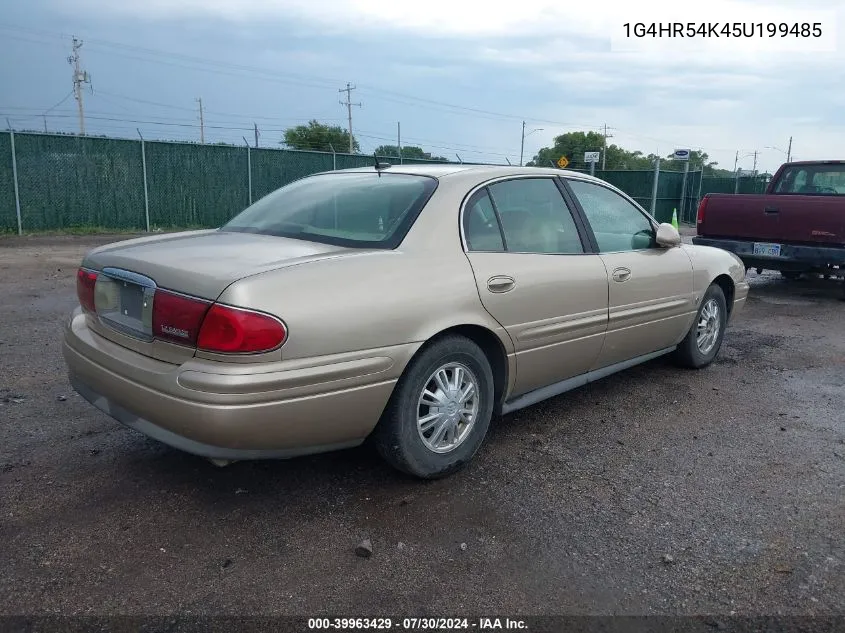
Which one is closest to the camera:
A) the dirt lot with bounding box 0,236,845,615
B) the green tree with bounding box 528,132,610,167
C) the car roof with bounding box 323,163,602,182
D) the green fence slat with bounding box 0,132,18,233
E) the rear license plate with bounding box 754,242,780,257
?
the dirt lot with bounding box 0,236,845,615

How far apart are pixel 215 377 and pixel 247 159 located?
16.3 m

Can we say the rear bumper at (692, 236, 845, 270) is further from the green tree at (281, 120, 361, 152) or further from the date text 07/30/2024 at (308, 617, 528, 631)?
the green tree at (281, 120, 361, 152)

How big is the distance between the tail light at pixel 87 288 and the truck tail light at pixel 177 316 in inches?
24.0

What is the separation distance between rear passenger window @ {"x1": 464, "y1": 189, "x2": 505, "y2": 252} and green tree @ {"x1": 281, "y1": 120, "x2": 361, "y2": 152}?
152ft

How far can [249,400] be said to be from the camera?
8.61ft

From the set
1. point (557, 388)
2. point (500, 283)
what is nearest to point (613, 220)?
point (557, 388)

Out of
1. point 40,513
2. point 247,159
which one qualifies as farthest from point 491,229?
point 247,159

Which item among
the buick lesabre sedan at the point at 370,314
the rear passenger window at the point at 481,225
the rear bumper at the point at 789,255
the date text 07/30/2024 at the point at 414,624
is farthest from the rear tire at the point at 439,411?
the rear bumper at the point at 789,255

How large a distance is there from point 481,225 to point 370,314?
99 cm

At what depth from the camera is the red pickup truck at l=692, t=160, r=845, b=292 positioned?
340 inches

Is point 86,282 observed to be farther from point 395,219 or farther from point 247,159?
point 247,159

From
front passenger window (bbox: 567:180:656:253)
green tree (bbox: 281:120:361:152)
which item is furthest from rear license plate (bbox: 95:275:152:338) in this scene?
green tree (bbox: 281:120:361:152)

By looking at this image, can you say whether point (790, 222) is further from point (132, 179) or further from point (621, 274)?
point (132, 179)

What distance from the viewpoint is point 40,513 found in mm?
2988
